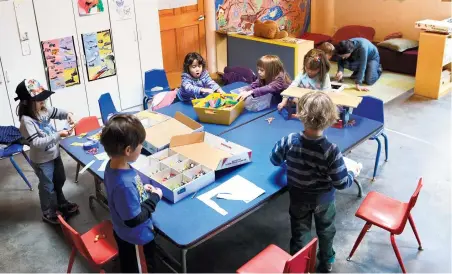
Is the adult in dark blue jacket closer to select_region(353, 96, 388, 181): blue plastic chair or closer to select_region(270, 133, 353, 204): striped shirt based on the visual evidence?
select_region(353, 96, 388, 181): blue plastic chair

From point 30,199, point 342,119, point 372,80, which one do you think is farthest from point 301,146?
point 372,80

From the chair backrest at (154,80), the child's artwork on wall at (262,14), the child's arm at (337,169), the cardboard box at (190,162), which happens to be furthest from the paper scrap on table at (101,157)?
the child's artwork on wall at (262,14)

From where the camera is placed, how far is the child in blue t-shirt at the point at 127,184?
2.35 meters

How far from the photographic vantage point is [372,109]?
4.17 metres

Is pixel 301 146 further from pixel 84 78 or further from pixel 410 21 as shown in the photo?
pixel 410 21

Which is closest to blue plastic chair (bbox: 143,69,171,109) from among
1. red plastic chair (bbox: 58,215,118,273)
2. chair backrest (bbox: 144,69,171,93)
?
chair backrest (bbox: 144,69,171,93)

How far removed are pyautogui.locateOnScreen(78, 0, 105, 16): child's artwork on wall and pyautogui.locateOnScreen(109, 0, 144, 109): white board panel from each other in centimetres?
13

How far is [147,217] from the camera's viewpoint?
249cm

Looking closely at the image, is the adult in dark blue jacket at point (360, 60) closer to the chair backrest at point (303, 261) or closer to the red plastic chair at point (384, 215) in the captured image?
the red plastic chair at point (384, 215)

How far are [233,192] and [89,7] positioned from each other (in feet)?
10.7

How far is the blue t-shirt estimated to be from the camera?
7.76 feet

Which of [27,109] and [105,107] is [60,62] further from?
[27,109]

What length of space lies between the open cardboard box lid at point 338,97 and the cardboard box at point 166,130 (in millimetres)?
826

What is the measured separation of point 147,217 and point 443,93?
5060 mm
